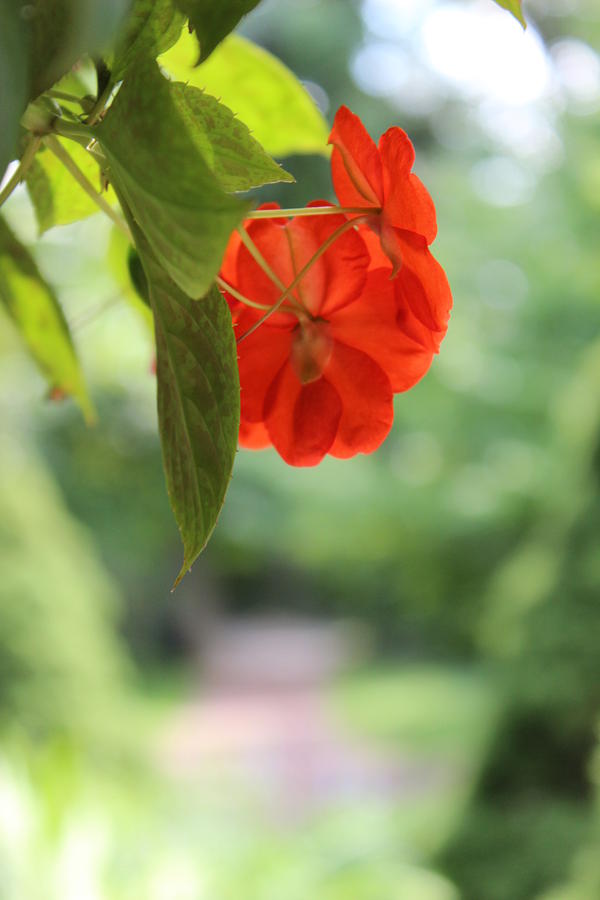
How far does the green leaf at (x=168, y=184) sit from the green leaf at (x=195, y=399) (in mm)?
20

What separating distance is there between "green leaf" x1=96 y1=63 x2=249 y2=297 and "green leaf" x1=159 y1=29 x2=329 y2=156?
0.14 m

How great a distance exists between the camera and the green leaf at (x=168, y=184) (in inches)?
4.3

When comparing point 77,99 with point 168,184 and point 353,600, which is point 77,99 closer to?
point 168,184

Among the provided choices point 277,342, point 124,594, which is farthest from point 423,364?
point 124,594

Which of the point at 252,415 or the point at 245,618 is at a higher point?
the point at 245,618

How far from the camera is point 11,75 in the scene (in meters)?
0.10

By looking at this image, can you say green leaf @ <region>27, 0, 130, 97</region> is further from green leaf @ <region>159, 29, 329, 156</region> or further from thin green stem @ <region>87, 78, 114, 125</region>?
green leaf @ <region>159, 29, 329, 156</region>

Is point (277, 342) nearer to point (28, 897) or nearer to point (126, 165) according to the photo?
point (126, 165)

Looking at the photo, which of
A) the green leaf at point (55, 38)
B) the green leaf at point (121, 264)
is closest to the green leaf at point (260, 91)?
the green leaf at point (121, 264)

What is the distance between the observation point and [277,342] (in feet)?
0.64

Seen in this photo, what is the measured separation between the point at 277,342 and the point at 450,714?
8.99 ft

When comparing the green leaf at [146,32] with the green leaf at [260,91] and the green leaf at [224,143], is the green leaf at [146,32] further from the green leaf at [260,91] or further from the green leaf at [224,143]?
the green leaf at [260,91]

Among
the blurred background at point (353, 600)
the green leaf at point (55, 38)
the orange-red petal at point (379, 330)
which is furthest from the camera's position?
the blurred background at point (353, 600)

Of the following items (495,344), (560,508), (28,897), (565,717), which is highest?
(495,344)
